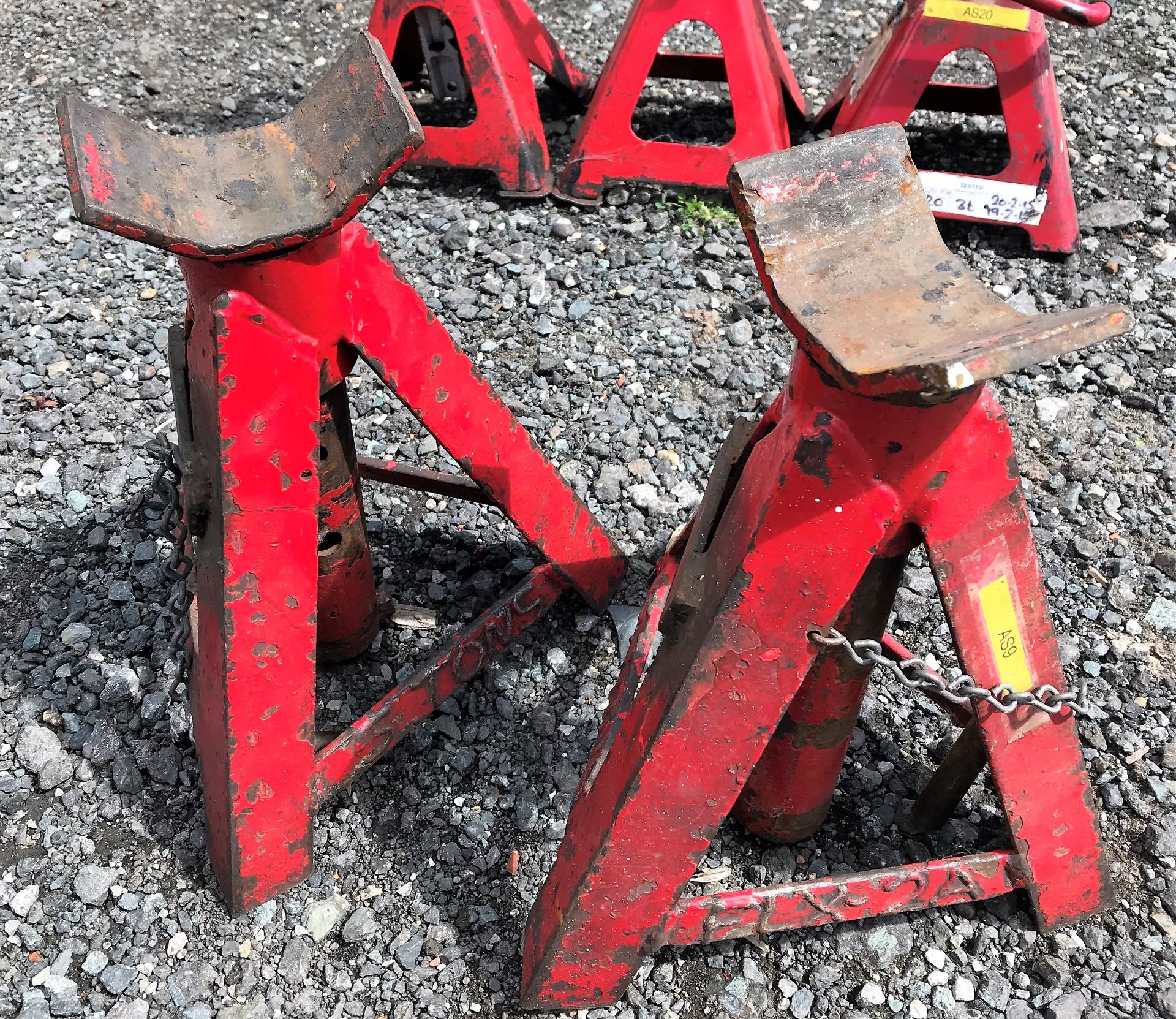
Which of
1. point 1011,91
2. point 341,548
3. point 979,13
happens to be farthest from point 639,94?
point 341,548

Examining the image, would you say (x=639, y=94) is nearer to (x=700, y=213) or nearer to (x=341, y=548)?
(x=700, y=213)

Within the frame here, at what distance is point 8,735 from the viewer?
2463 millimetres

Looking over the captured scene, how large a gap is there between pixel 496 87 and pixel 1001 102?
1.84 meters

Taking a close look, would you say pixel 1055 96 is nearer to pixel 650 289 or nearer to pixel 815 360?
pixel 650 289

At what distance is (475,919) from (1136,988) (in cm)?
130

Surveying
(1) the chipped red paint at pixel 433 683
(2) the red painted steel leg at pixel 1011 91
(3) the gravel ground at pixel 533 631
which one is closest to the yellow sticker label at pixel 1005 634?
(3) the gravel ground at pixel 533 631

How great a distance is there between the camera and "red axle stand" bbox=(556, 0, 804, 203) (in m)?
3.89

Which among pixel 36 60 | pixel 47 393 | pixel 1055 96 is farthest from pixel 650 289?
pixel 36 60

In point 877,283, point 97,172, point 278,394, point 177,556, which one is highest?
point 97,172

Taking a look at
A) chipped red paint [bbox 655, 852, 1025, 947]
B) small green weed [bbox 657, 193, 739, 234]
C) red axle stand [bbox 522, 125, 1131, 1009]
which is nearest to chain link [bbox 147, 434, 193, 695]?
red axle stand [bbox 522, 125, 1131, 1009]

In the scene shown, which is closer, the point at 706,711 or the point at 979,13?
the point at 706,711

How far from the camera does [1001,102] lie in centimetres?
378

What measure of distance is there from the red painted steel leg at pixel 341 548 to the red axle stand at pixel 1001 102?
2477mm

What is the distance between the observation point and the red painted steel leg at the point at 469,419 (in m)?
1.87
